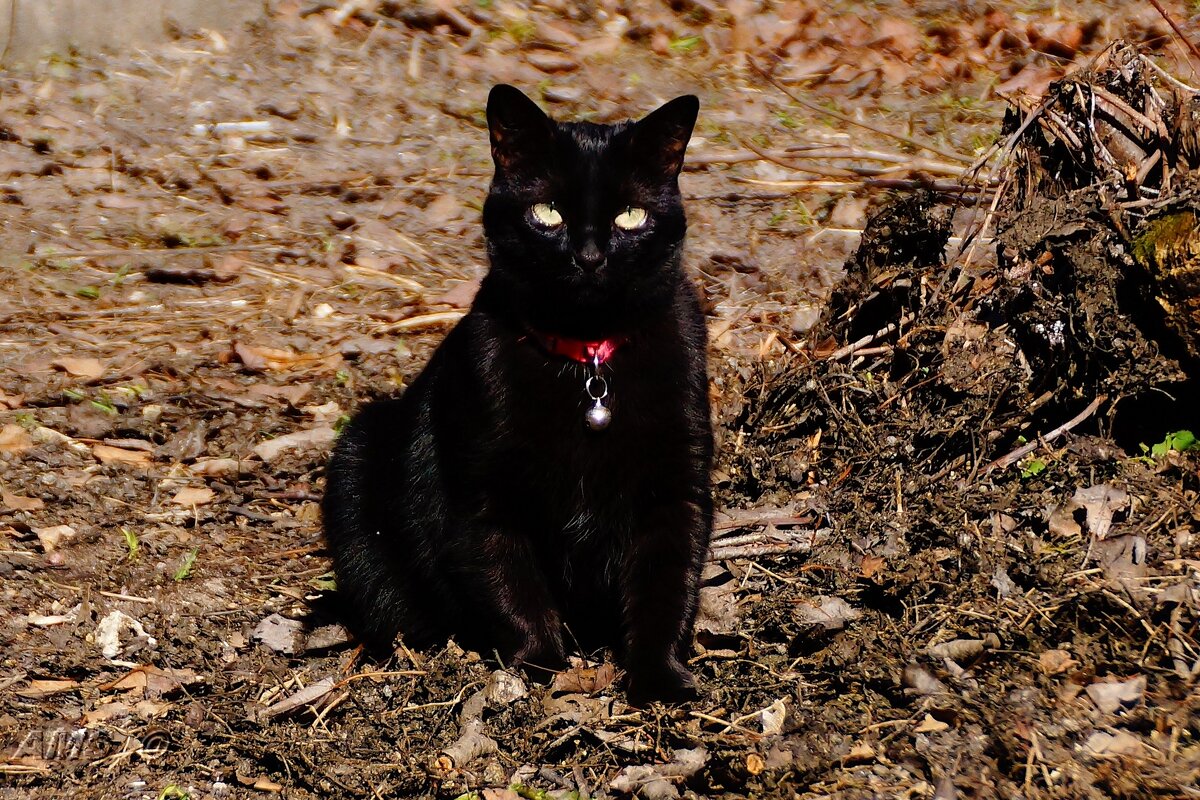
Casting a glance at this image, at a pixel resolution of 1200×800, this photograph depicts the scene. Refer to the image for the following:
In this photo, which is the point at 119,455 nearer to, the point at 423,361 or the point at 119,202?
the point at 423,361

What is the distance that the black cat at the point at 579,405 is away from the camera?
298 centimetres

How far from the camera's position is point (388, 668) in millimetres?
3270

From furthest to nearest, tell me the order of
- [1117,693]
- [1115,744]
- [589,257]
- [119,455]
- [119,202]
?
[119,202]
[119,455]
[589,257]
[1117,693]
[1115,744]

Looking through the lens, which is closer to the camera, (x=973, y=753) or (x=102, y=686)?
(x=973, y=753)

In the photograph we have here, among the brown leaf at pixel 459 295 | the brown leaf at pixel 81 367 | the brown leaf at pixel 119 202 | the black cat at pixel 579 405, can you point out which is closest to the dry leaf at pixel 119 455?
the brown leaf at pixel 81 367

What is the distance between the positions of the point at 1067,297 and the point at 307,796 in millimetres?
2564

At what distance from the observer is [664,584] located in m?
3.10

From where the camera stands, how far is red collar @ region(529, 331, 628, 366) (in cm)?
303

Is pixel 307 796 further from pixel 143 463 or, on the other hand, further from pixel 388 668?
pixel 143 463

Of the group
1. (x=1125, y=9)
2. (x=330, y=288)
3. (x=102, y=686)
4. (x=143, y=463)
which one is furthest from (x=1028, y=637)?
(x=1125, y=9)

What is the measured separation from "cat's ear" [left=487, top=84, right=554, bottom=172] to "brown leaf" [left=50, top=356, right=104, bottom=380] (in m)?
2.42

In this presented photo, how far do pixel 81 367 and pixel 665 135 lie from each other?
285 centimetres

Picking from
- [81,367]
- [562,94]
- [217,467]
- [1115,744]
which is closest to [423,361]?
[217,467]

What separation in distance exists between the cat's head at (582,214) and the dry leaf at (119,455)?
1.93m
